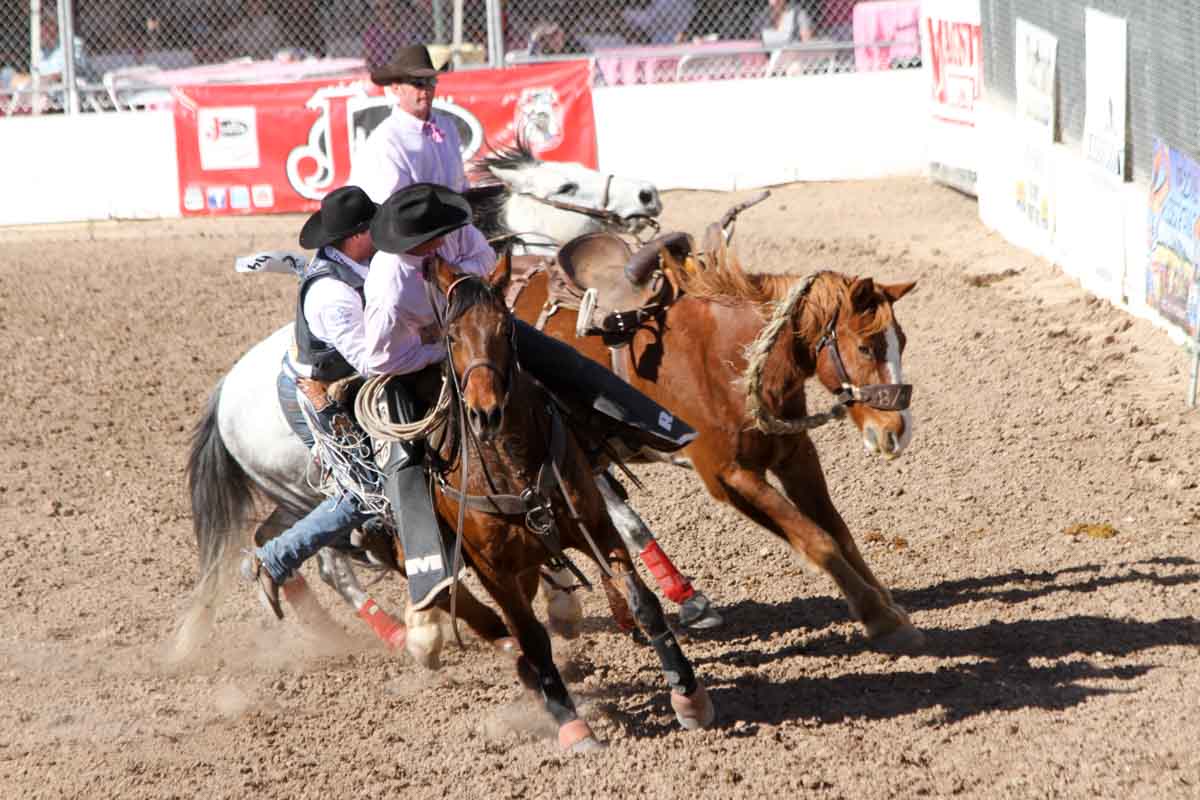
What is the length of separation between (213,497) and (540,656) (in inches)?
73.4

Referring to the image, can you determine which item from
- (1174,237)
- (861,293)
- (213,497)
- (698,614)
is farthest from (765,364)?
(1174,237)

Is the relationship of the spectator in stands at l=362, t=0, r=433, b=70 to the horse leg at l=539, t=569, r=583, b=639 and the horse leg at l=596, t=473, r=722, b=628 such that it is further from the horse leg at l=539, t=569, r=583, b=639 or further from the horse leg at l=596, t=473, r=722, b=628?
the horse leg at l=539, t=569, r=583, b=639

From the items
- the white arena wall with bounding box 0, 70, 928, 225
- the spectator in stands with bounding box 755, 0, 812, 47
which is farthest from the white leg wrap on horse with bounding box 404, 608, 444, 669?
the spectator in stands with bounding box 755, 0, 812, 47

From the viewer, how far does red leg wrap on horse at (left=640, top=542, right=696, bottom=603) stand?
555 cm

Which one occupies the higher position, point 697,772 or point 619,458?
→ point 619,458

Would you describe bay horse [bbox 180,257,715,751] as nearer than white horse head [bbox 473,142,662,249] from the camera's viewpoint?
Yes

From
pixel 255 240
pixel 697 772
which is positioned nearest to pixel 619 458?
pixel 697 772

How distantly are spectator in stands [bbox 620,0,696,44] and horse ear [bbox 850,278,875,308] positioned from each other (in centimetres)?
1079

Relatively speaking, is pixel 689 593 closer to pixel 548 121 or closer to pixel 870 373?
pixel 870 373

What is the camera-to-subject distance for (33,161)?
574 inches

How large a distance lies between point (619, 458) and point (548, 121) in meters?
9.56

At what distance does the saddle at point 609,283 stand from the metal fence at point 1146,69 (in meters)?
3.92

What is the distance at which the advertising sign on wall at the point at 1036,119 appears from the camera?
11250mm

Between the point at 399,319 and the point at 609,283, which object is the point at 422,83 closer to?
the point at 609,283
